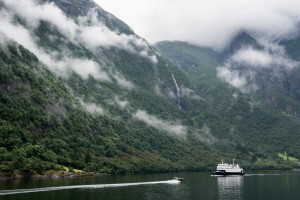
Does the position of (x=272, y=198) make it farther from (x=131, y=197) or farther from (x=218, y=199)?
(x=131, y=197)

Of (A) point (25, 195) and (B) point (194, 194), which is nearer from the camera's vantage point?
(A) point (25, 195)

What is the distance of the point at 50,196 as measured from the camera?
13950cm

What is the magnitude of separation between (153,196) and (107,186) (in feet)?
128

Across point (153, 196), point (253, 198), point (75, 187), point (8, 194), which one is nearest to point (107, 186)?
point (75, 187)

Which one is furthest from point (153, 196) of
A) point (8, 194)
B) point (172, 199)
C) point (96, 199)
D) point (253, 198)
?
point (8, 194)

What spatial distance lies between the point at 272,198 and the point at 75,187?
76388 millimetres

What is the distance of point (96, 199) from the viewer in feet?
445

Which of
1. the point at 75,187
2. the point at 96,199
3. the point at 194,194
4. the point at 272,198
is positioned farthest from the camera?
the point at 75,187

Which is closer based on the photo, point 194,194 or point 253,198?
point 253,198

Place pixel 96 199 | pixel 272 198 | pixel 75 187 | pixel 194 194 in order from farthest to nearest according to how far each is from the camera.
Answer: pixel 75 187 → pixel 194 194 → pixel 272 198 → pixel 96 199

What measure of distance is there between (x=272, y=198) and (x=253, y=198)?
6.36 m

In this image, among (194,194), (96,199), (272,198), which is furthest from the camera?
(194,194)

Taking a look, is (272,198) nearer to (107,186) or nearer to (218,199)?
(218,199)

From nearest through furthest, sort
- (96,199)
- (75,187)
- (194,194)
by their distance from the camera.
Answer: (96,199) → (194,194) → (75,187)
